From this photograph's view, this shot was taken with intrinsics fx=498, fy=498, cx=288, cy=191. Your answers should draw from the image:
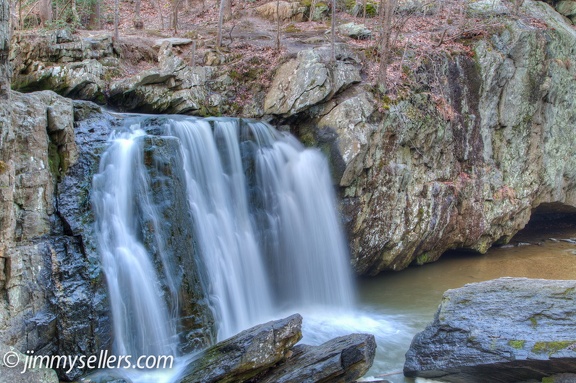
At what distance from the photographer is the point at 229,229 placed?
8.94m

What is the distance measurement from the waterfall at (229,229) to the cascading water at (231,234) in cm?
2

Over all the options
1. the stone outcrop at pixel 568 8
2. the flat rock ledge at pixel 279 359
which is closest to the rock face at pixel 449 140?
the stone outcrop at pixel 568 8

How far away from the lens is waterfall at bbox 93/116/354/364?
6961 millimetres

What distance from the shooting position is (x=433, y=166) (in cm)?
1234

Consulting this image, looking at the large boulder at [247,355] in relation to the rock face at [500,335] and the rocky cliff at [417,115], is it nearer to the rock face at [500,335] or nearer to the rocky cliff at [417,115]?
the rock face at [500,335]

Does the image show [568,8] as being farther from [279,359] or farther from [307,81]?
[279,359]

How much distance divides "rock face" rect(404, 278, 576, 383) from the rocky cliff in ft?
13.4

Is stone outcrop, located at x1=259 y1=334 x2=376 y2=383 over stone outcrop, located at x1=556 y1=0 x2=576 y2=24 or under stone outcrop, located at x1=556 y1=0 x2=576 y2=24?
under

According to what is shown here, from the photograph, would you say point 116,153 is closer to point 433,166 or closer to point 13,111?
point 13,111

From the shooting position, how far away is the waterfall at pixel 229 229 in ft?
22.8

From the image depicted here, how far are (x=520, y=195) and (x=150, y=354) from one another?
1140cm

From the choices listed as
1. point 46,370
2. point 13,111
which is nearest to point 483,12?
point 13,111

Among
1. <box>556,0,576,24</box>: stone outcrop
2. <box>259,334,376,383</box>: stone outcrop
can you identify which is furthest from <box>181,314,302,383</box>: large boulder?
<box>556,0,576,24</box>: stone outcrop

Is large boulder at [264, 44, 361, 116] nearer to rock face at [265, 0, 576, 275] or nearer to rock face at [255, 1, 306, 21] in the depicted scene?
rock face at [265, 0, 576, 275]
